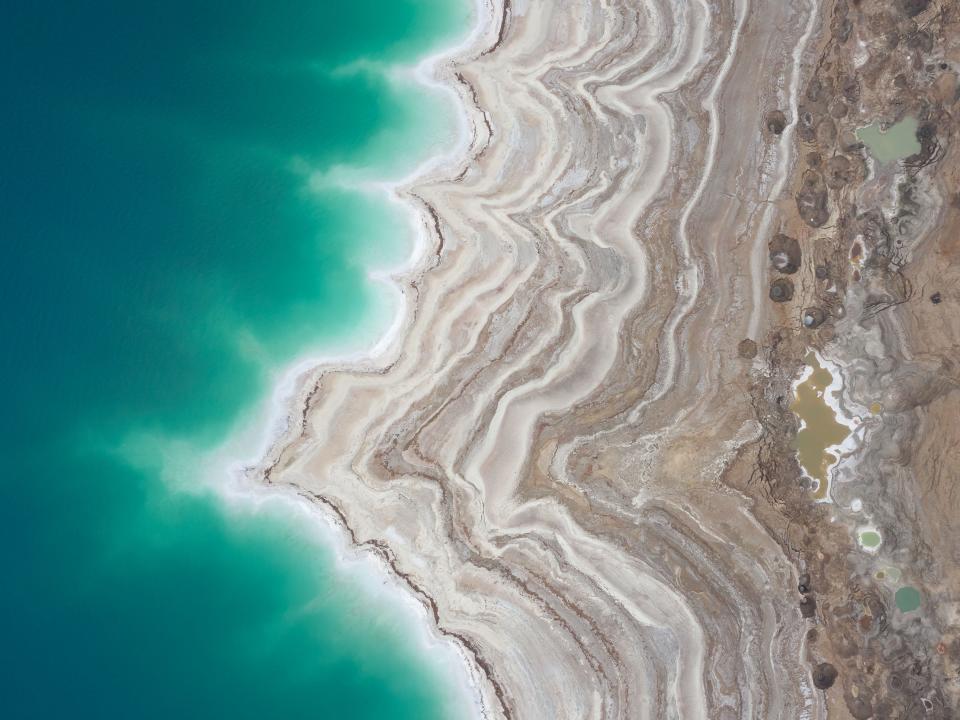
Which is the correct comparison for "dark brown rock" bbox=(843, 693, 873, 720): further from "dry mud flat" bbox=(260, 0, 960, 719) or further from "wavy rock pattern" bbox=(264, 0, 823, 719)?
"wavy rock pattern" bbox=(264, 0, 823, 719)

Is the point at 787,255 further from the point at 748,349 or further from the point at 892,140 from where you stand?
the point at 892,140

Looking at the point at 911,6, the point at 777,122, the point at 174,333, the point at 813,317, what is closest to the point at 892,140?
the point at 777,122

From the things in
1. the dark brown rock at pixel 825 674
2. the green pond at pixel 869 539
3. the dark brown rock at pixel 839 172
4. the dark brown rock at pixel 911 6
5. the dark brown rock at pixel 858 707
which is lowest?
the dark brown rock at pixel 858 707

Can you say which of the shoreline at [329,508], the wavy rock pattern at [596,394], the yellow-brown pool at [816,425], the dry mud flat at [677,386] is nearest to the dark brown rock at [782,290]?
the dry mud flat at [677,386]

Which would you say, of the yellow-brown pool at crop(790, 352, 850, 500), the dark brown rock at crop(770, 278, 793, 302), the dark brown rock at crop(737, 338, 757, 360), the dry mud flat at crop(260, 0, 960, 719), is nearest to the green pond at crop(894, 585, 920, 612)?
the dry mud flat at crop(260, 0, 960, 719)

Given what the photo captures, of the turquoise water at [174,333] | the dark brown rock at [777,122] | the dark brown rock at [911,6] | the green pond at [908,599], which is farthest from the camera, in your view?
the turquoise water at [174,333]

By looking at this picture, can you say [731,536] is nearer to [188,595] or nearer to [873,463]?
[873,463]

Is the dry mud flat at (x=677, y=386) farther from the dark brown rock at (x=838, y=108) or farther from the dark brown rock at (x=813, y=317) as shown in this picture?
the dark brown rock at (x=838, y=108)
